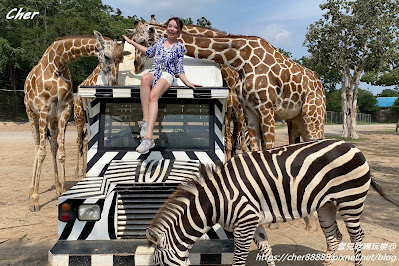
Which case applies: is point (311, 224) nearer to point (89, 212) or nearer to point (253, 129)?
point (253, 129)

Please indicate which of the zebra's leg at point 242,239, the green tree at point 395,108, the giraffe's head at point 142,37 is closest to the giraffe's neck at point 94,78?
the giraffe's head at point 142,37

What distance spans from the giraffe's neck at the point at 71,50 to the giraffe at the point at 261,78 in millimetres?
1334

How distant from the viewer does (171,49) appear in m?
4.34

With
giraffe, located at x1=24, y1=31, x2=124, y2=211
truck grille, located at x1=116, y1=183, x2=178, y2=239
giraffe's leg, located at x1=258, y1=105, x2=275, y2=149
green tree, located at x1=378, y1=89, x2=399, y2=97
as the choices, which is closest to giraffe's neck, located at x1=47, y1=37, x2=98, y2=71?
giraffe, located at x1=24, y1=31, x2=124, y2=211

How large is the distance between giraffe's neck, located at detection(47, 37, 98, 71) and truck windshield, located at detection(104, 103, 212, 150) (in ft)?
7.96

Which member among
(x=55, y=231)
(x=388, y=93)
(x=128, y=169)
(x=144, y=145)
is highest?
(x=388, y=93)

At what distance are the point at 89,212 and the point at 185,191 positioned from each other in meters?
0.96

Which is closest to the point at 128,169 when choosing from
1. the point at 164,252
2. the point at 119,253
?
the point at 119,253

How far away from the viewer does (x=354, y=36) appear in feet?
59.6

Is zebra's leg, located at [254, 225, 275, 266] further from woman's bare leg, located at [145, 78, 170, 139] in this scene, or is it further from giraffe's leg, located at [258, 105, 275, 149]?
giraffe's leg, located at [258, 105, 275, 149]

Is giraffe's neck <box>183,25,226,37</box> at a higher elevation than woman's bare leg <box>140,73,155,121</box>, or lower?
higher

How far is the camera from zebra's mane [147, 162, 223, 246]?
2863 mm

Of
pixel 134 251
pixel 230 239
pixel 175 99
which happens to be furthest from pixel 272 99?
pixel 134 251

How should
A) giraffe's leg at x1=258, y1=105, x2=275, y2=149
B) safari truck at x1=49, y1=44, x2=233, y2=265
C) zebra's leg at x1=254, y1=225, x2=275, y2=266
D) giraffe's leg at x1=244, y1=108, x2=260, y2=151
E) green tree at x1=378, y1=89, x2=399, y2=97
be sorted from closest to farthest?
safari truck at x1=49, y1=44, x2=233, y2=265 < zebra's leg at x1=254, y1=225, x2=275, y2=266 < giraffe's leg at x1=258, y1=105, x2=275, y2=149 < giraffe's leg at x1=244, y1=108, x2=260, y2=151 < green tree at x1=378, y1=89, x2=399, y2=97
